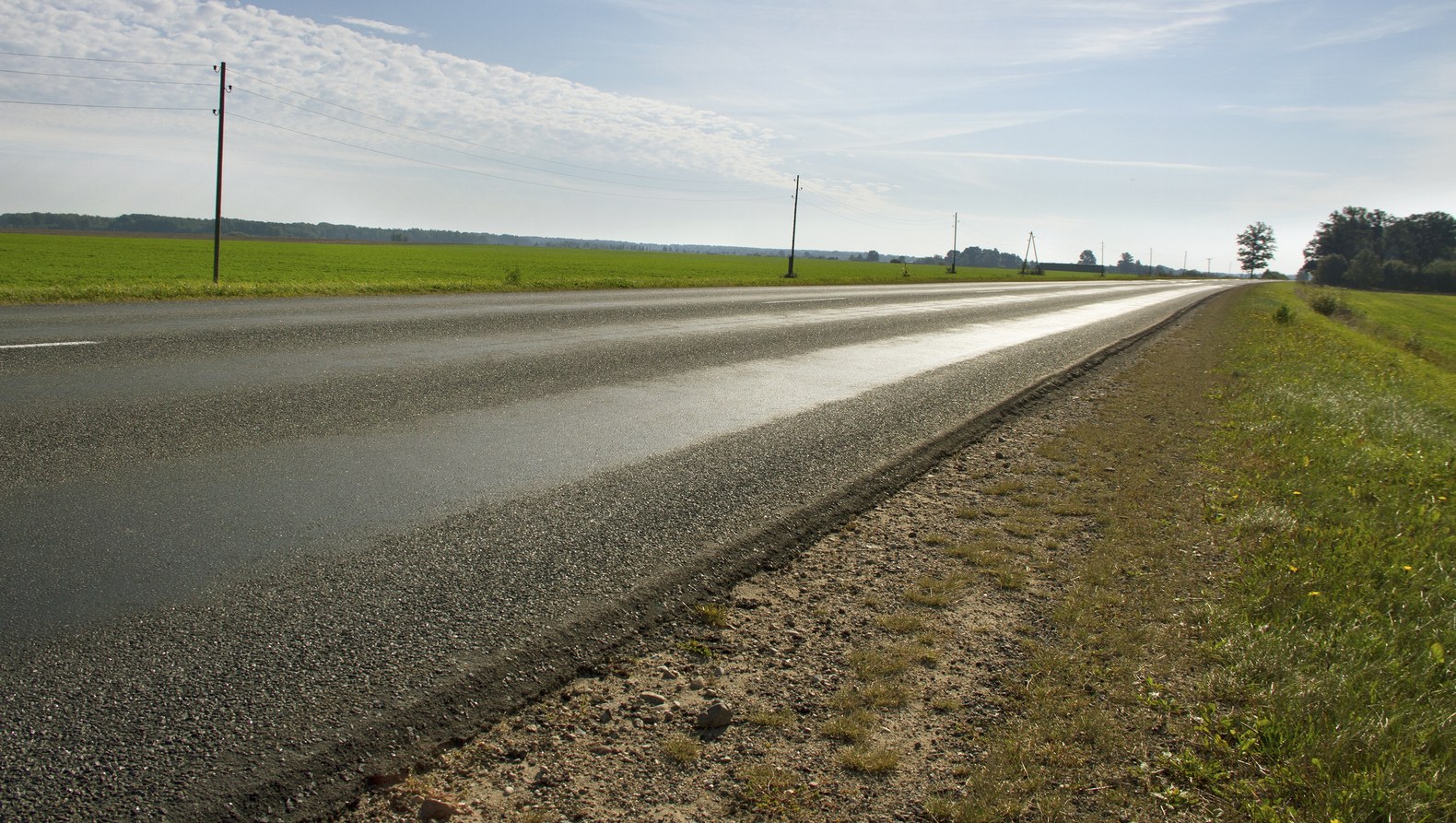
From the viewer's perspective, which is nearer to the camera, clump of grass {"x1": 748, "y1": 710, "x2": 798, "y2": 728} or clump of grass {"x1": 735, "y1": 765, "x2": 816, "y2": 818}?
clump of grass {"x1": 735, "y1": 765, "x2": 816, "y2": 818}

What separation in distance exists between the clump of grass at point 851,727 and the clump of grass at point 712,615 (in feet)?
2.26

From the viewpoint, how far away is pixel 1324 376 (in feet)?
36.9

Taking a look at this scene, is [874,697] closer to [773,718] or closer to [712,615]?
[773,718]

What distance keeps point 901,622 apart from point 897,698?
1.82ft

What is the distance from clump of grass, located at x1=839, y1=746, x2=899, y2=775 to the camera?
83.7 inches

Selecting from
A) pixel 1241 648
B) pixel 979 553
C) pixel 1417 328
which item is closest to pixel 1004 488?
pixel 979 553

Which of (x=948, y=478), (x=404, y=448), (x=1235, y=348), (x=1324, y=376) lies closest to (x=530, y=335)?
(x=404, y=448)

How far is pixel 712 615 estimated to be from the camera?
298cm

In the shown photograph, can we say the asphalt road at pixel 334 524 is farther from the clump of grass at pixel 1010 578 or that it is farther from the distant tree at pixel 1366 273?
the distant tree at pixel 1366 273

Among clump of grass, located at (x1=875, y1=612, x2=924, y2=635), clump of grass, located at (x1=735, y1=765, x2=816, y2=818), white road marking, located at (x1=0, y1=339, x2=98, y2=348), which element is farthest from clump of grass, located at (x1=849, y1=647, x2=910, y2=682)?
white road marking, located at (x1=0, y1=339, x2=98, y2=348)

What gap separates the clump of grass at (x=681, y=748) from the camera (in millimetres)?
2143

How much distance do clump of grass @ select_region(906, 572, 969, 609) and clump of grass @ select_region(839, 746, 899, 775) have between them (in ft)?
3.46

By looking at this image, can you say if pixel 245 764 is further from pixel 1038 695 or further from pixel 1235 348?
pixel 1235 348

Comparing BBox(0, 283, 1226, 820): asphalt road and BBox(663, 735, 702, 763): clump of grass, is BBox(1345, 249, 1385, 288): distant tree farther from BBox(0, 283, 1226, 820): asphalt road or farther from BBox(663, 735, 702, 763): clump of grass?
BBox(663, 735, 702, 763): clump of grass
